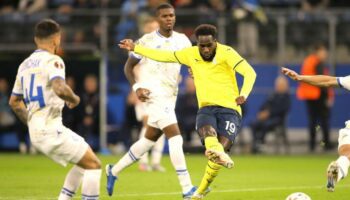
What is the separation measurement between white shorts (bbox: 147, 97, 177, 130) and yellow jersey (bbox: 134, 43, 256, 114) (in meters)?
1.14

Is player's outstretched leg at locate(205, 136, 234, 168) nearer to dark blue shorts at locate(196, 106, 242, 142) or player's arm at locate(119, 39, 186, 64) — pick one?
dark blue shorts at locate(196, 106, 242, 142)

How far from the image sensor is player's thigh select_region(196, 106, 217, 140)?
11.6m

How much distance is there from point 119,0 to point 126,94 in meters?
2.79

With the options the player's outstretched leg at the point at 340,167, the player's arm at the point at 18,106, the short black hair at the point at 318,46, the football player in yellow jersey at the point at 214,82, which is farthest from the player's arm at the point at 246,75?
the short black hair at the point at 318,46

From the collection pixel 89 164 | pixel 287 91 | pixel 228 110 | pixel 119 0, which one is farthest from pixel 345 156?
pixel 119 0

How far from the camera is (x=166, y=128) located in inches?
515

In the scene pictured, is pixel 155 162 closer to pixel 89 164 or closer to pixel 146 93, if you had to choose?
pixel 146 93

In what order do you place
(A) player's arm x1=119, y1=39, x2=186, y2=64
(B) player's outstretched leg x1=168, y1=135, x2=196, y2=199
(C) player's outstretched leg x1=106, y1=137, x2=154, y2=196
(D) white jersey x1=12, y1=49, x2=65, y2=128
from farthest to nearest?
1. (C) player's outstretched leg x1=106, y1=137, x2=154, y2=196
2. (A) player's arm x1=119, y1=39, x2=186, y2=64
3. (B) player's outstretched leg x1=168, y1=135, x2=196, y2=199
4. (D) white jersey x1=12, y1=49, x2=65, y2=128

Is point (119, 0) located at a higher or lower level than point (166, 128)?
higher

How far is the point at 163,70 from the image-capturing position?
13.8m

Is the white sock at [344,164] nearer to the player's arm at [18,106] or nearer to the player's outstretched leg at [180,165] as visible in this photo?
the player's outstretched leg at [180,165]

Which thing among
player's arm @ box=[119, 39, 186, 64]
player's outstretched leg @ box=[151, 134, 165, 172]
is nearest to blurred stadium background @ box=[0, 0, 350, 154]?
player's outstretched leg @ box=[151, 134, 165, 172]

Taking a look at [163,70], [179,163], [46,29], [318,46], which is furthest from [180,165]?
[318,46]

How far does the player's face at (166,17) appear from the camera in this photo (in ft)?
44.7
